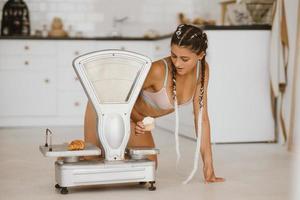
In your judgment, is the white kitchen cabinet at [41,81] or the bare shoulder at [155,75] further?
the white kitchen cabinet at [41,81]

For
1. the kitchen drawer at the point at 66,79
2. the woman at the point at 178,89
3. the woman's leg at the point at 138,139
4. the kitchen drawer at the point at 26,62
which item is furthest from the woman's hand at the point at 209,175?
the kitchen drawer at the point at 26,62

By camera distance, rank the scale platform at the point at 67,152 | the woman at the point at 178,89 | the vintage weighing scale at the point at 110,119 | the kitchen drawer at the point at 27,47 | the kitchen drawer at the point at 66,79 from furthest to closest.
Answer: the kitchen drawer at the point at 66,79 < the kitchen drawer at the point at 27,47 < the woman at the point at 178,89 < the vintage weighing scale at the point at 110,119 < the scale platform at the point at 67,152

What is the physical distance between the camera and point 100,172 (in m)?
2.38

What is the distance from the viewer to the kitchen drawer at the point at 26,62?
18.6 ft

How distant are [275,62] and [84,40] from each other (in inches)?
90.4

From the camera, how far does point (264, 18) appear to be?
4.80 metres

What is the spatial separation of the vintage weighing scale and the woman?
12cm

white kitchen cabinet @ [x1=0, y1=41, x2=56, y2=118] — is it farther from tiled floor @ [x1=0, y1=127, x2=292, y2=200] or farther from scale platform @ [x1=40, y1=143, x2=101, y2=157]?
scale platform @ [x1=40, y1=143, x2=101, y2=157]

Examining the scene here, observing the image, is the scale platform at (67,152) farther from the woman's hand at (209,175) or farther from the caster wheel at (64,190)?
the woman's hand at (209,175)

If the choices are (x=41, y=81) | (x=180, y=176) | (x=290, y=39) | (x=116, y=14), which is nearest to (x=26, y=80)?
(x=41, y=81)

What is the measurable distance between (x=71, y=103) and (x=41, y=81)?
0.39 metres

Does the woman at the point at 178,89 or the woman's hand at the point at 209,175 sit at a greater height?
the woman at the point at 178,89

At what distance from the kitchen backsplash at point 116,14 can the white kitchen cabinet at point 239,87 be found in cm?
200

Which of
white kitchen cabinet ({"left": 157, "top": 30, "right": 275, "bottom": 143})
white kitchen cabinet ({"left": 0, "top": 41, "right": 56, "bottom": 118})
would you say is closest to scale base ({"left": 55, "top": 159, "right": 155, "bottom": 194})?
white kitchen cabinet ({"left": 157, "top": 30, "right": 275, "bottom": 143})
